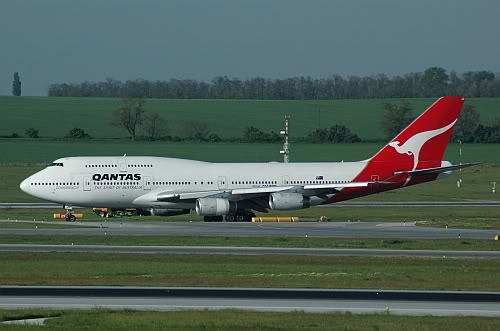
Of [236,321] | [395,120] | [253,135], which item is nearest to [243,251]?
[236,321]

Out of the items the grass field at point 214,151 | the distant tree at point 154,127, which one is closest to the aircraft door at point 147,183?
the grass field at point 214,151

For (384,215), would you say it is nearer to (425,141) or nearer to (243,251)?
(425,141)

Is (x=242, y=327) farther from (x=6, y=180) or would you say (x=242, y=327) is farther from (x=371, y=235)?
(x=6, y=180)

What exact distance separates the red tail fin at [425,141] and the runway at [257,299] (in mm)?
36132

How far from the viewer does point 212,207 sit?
63188 millimetres

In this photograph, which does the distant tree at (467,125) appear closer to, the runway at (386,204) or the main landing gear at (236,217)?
the runway at (386,204)

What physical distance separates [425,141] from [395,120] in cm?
9877

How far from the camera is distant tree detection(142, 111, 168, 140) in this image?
162 metres

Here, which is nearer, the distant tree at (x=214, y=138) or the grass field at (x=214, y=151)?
the grass field at (x=214, y=151)

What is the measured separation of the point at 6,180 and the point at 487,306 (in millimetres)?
77817

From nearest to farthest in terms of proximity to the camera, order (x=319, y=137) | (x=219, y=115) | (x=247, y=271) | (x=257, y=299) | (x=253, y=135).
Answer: (x=257, y=299), (x=247, y=271), (x=319, y=137), (x=253, y=135), (x=219, y=115)

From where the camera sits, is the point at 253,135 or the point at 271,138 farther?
the point at 253,135

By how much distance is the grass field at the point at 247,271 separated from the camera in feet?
110

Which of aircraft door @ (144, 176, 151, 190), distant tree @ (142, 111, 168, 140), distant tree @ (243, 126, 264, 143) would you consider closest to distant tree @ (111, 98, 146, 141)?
distant tree @ (142, 111, 168, 140)
